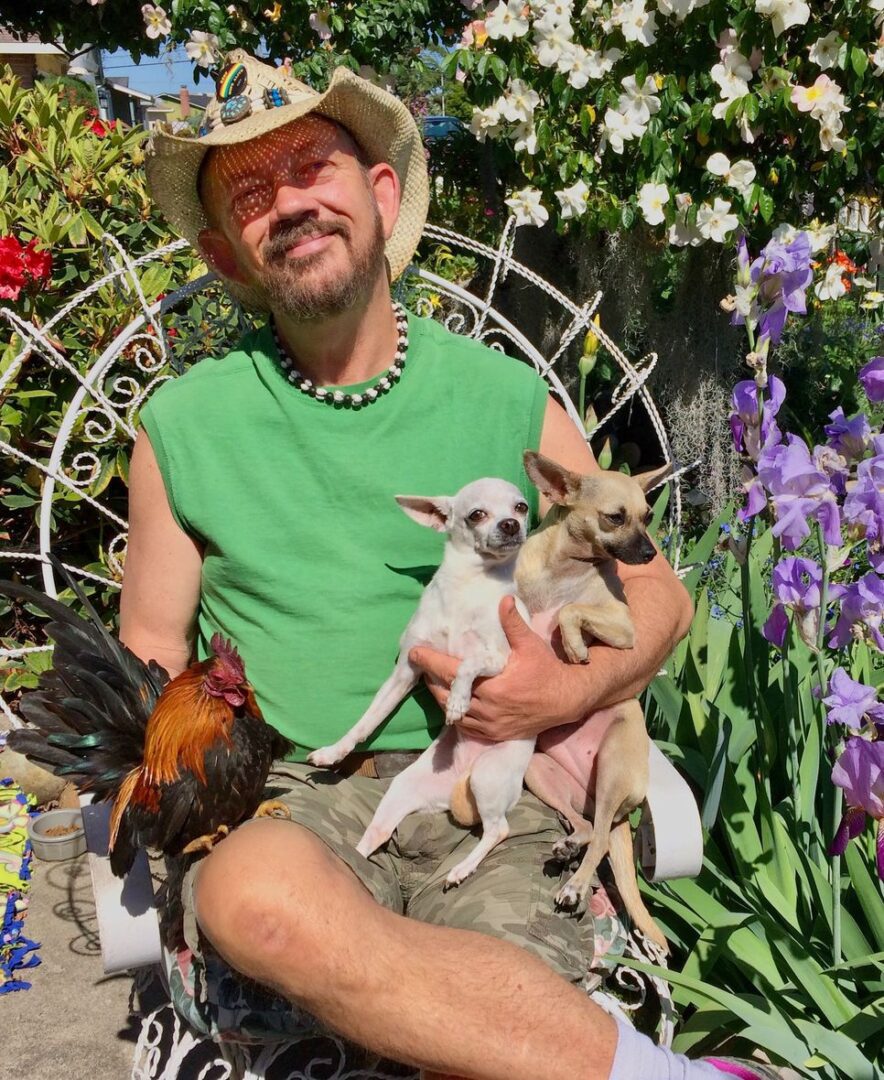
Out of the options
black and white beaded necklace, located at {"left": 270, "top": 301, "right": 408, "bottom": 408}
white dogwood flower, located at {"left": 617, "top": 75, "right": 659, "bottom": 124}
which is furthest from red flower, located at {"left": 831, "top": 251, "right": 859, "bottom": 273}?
black and white beaded necklace, located at {"left": 270, "top": 301, "right": 408, "bottom": 408}

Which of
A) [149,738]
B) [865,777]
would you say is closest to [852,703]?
[865,777]

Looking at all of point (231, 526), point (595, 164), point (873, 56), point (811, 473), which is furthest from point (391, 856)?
point (873, 56)

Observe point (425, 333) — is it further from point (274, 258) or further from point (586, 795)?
point (586, 795)

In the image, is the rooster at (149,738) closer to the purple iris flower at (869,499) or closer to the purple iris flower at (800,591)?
the purple iris flower at (800,591)

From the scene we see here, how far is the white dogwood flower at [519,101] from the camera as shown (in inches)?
147

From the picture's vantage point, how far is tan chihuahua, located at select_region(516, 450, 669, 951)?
208 cm

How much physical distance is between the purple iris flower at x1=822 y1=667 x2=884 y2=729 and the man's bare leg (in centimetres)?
67

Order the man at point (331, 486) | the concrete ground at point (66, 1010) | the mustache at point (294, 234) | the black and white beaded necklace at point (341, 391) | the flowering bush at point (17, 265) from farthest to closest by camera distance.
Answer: the flowering bush at point (17, 265)
the concrete ground at point (66, 1010)
the black and white beaded necklace at point (341, 391)
the mustache at point (294, 234)
the man at point (331, 486)

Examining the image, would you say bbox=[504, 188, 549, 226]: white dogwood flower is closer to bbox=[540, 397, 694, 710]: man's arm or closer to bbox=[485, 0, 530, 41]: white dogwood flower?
bbox=[485, 0, 530, 41]: white dogwood flower

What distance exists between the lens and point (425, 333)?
8.21 ft

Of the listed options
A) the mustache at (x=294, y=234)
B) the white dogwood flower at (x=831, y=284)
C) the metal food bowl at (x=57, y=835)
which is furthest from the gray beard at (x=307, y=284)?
the white dogwood flower at (x=831, y=284)

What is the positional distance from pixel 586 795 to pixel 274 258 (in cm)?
143

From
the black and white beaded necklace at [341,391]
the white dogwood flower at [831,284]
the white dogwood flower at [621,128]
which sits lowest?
the black and white beaded necklace at [341,391]

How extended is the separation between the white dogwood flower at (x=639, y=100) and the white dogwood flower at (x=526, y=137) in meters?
0.34
